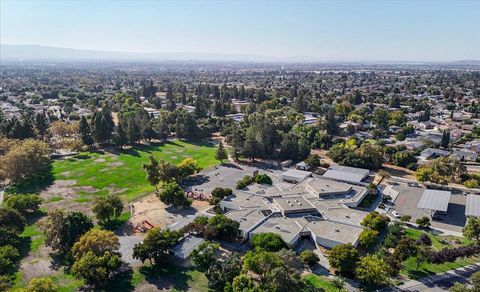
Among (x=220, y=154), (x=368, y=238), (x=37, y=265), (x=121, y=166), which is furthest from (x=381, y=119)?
(x=37, y=265)

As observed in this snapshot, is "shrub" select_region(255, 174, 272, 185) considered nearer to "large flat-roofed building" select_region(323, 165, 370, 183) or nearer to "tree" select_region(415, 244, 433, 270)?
"large flat-roofed building" select_region(323, 165, 370, 183)

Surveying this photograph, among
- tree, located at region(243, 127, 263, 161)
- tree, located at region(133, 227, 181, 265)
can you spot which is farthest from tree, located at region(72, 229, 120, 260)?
tree, located at region(243, 127, 263, 161)

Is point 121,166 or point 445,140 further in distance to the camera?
point 445,140

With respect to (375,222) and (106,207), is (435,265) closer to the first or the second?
(375,222)

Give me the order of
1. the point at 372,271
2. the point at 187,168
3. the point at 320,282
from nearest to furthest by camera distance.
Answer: the point at 372,271, the point at 320,282, the point at 187,168

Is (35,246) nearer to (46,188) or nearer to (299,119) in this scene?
(46,188)

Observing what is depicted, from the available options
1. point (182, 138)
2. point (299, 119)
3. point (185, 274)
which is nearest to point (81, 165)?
point (182, 138)
